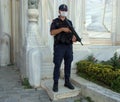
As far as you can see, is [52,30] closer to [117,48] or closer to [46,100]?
[46,100]

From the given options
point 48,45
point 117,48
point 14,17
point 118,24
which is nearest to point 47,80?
point 48,45

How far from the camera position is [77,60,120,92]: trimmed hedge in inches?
234

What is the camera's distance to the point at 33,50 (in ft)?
24.8

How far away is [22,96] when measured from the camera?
6.79 metres

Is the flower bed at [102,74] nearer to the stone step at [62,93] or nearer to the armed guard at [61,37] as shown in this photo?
the stone step at [62,93]

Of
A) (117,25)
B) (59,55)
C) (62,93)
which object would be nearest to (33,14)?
(59,55)

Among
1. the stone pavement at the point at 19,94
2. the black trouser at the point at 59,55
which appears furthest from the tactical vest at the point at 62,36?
the stone pavement at the point at 19,94

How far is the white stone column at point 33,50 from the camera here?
745 centimetres

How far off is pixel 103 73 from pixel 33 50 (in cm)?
221

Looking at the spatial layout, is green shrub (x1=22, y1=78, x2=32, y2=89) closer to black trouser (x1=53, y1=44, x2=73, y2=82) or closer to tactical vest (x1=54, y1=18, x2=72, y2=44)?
black trouser (x1=53, y1=44, x2=73, y2=82)

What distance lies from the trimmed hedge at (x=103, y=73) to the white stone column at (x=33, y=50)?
130 centimetres

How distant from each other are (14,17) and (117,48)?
6.44 metres

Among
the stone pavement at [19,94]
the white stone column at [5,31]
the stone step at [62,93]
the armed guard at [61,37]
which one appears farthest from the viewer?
the white stone column at [5,31]

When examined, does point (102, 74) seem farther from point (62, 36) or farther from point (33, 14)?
point (33, 14)
